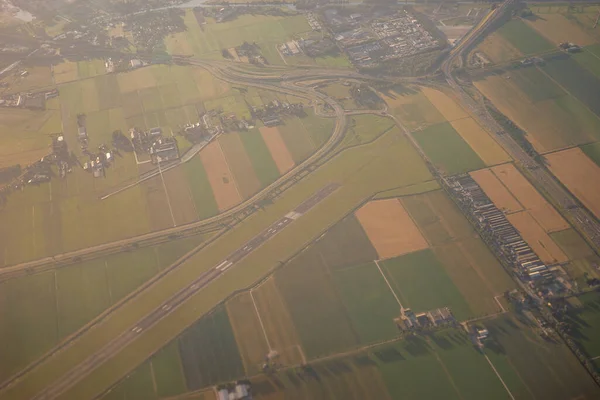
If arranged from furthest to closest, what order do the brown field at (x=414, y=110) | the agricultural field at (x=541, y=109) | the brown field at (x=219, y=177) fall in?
the brown field at (x=414, y=110) < the agricultural field at (x=541, y=109) < the brown field at (x=219, y=177)

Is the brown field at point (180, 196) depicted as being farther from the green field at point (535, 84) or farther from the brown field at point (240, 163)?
the green field at point (535, 84)

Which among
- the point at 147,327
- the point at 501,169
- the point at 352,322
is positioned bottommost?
the point at 352,322

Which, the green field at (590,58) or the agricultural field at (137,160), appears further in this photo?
the green field at (590,58)

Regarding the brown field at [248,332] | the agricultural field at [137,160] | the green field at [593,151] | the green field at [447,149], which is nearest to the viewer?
the brown field at [248,332]

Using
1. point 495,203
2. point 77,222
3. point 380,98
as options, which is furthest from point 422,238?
point 77,222

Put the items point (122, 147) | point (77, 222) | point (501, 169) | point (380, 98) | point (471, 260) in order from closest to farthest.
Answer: point (471, 260), point (77, 222), point (501, 169), point (122, 147), point (380, 98)

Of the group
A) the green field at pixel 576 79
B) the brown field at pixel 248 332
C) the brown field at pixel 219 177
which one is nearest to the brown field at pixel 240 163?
the brown field at pixel 219 177

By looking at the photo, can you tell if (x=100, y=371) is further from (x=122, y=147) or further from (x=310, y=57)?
(x=310, y=57)
